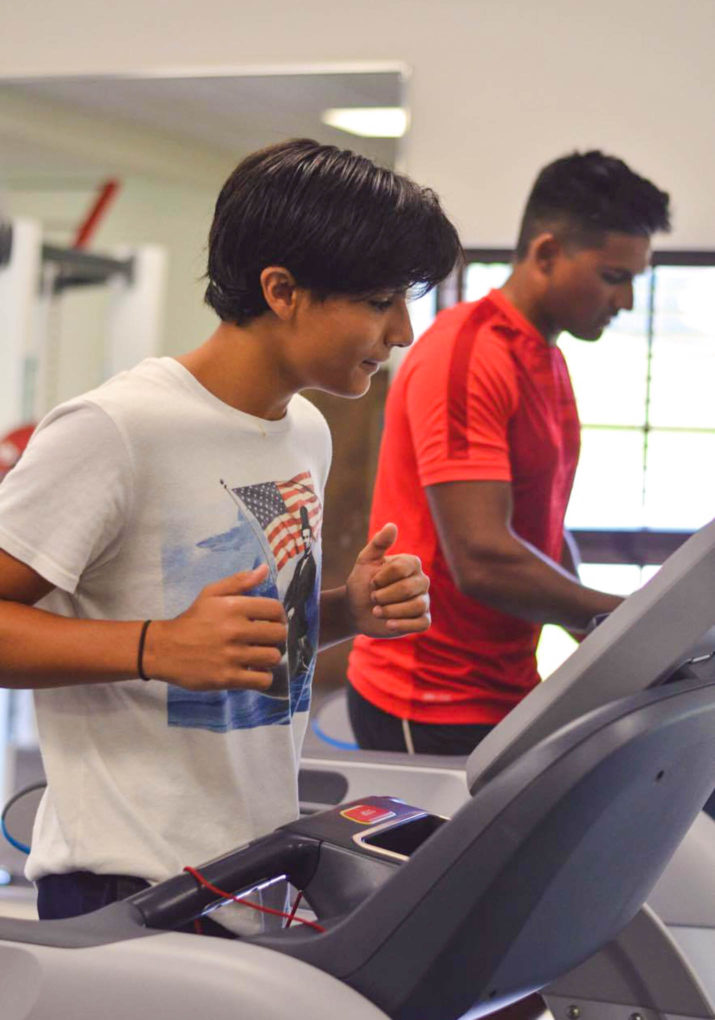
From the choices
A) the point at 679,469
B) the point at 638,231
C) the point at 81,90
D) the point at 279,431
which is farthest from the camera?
the point at 81,90

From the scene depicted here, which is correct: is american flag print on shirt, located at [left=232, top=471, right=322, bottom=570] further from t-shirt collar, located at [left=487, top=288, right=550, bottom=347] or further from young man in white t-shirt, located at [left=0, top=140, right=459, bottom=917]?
t-shirt collar, located at [left=487, top=288, right=550, bottom=347]

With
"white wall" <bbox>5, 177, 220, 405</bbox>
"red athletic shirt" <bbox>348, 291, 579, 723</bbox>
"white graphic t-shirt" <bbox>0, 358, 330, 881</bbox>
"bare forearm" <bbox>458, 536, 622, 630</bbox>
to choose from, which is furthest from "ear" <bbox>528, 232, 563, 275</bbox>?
"white wall" <bbox>5, 177, 220, 405</bbox>

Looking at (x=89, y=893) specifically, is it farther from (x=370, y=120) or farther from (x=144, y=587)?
(x=370, y=120)

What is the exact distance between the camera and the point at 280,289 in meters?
0.98

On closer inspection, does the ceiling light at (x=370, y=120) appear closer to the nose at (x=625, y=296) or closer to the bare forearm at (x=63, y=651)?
the nose at (x=625, y=296)

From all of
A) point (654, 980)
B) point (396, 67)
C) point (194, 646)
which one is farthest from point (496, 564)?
point (396, 67)

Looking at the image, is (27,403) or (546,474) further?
(27,403)

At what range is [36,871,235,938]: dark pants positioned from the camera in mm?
929

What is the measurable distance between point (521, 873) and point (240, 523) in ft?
1.19

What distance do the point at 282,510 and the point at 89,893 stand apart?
1.11ft

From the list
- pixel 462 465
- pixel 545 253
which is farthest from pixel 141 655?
pixel 545 253

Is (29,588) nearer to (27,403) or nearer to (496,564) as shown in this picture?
(496,564)

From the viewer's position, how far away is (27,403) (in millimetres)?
3227

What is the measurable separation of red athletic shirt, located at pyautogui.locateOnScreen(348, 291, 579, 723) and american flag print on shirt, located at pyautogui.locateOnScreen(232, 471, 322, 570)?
488 mm
